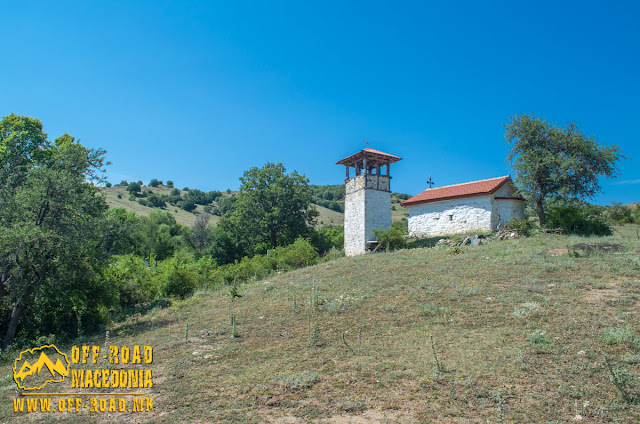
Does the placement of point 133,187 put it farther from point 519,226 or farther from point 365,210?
point 519,226

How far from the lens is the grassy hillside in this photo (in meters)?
5.57

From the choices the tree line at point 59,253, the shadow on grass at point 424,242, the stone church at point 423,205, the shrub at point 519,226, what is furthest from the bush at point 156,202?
the shrub at point 519,226

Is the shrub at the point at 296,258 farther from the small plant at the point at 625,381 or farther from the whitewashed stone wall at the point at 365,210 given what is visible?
the small plant at the point at 625,381

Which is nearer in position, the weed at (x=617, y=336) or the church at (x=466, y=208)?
the weed at (x=617, y=336)

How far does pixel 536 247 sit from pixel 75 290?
2030 cm

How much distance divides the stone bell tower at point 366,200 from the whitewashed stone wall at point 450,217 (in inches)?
99.9

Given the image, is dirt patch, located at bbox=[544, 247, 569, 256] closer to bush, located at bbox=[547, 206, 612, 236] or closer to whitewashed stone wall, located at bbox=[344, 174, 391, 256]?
bush, located at bbox=[547, 206, 612, 236]

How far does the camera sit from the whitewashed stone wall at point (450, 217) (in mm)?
24438

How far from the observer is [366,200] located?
1057 inches

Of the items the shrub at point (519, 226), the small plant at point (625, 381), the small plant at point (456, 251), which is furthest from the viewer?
the shrub at point (519, 226)

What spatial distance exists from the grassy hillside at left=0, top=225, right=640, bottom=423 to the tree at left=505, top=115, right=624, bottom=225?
1026 cm

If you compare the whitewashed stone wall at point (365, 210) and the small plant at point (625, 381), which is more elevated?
the whitewashed stone wall at point (365, 210)

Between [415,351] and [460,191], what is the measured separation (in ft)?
67.9

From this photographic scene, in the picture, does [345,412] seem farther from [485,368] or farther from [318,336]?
[318,336]
